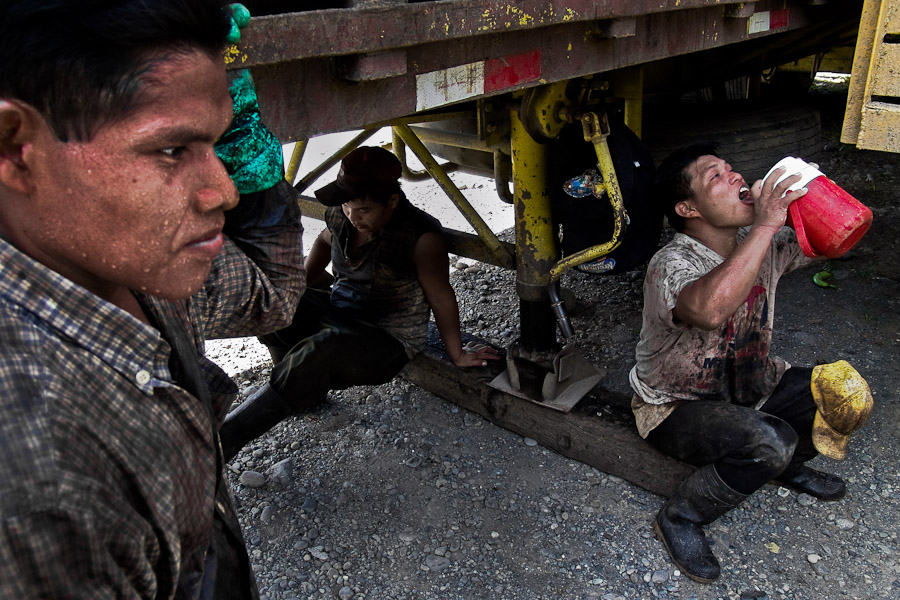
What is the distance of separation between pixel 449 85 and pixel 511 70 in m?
0.22

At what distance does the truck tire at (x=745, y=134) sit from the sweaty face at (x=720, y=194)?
60.5 inches

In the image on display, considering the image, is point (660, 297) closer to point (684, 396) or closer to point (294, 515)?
point (684, 396)

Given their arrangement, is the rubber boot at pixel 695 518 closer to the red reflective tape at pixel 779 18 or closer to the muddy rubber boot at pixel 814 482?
the muddy rubber boot at pixel 814 482

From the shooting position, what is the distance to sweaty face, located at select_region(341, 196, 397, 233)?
2992 millimetres

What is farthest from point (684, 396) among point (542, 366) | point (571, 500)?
point (542, 366)

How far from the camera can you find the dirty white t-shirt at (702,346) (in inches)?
90.2

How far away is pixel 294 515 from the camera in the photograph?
266cm

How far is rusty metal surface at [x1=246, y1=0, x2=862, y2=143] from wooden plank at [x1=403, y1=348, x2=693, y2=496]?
4.42 ft

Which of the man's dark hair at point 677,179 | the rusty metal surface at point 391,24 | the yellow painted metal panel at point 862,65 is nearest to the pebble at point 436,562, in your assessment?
the man's dark hair at point 677,179

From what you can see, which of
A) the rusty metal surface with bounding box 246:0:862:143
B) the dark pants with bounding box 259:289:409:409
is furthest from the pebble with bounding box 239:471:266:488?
the rusty metal surface with bounding box 246:0:862:143

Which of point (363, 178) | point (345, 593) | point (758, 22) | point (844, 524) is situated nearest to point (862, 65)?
point (758, 22)

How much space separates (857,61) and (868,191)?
10.3 ft

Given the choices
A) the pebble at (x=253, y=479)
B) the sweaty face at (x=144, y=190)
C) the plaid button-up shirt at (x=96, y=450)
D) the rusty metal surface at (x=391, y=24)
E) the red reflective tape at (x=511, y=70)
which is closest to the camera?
the plaid button-up shirt at (x=96, y=450)

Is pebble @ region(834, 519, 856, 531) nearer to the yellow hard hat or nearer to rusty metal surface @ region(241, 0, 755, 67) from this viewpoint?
the yellow hard hat
